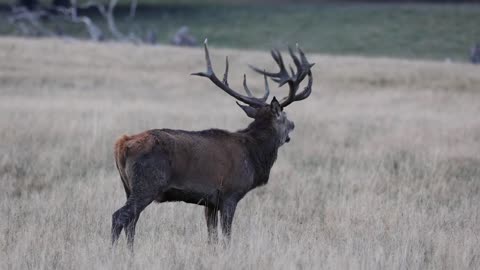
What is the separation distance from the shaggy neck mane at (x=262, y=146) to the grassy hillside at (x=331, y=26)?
1668 inches

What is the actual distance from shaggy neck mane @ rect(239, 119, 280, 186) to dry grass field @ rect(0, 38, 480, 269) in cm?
57

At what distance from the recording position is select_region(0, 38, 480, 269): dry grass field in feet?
25.9

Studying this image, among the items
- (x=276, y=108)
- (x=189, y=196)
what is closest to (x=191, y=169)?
(x=189, y=196)

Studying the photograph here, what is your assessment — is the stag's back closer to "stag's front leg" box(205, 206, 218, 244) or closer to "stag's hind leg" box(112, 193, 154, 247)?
"stag's hind leg" box(112, 193, 154, 247)

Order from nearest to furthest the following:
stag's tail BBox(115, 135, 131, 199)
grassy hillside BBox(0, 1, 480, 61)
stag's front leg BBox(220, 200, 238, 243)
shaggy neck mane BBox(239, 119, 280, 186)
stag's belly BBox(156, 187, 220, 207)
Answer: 1. stag's tail BBox(115, 135, 131, 199)
2. stag's belly BBox(156, 187, 220, 207)
3. stag's front leg BBox(220, 200, 238, 243)
4. shaggy neck mane BBox(239, 119, 280, 186)
5. grassy hillside BBox(0, 1, 480, 61)

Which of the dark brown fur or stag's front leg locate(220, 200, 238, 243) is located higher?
the dark brown fur

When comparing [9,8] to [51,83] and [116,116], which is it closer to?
[51,83]

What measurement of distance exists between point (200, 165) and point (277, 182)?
4376mm

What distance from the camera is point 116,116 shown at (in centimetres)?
1945

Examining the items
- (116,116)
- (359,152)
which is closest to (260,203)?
(359,152)

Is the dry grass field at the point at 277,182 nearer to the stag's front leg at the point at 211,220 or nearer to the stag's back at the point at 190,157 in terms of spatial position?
the stag's front leg at the point at 211,220

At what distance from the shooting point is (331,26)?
2478 inches

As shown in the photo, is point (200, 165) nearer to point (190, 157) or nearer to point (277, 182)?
point (190, 157)

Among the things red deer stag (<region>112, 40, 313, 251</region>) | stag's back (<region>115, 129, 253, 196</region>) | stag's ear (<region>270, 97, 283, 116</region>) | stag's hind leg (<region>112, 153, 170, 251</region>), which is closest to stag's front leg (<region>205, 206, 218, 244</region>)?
red deer stag (<region>112, 40, 313, 251</region>)
